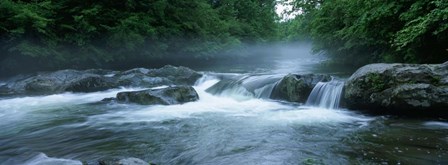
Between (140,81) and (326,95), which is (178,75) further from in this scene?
(326,95)

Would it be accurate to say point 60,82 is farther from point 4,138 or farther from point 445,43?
point 445,43

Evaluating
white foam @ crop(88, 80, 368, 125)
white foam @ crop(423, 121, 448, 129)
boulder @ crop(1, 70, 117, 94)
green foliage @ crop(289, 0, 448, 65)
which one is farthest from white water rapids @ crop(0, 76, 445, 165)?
green foliage @ crop(289, 0, 448, 65)

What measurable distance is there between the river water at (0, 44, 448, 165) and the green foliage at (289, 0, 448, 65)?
2420 mm

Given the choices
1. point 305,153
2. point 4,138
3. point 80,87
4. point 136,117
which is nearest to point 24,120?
point 4,138

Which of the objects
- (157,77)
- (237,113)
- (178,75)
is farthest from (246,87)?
(157,77)

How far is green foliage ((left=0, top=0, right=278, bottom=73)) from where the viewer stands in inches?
582

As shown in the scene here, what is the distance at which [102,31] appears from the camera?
1755cm

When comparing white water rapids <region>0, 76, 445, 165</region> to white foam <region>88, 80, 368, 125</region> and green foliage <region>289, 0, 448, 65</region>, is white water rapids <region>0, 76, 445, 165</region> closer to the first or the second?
white foam <region>88, 80, 368, 125</region>

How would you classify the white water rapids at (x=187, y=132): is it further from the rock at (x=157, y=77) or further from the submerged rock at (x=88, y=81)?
the rock at (x=157, y=77)

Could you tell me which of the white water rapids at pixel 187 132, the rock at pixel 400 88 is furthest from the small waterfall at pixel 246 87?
the rock at pixel 400 88

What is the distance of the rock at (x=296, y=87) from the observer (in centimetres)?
1080

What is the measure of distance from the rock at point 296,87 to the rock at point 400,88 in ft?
5.34

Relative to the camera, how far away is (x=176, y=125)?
27.7 ft

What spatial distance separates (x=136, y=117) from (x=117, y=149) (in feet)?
9.45
